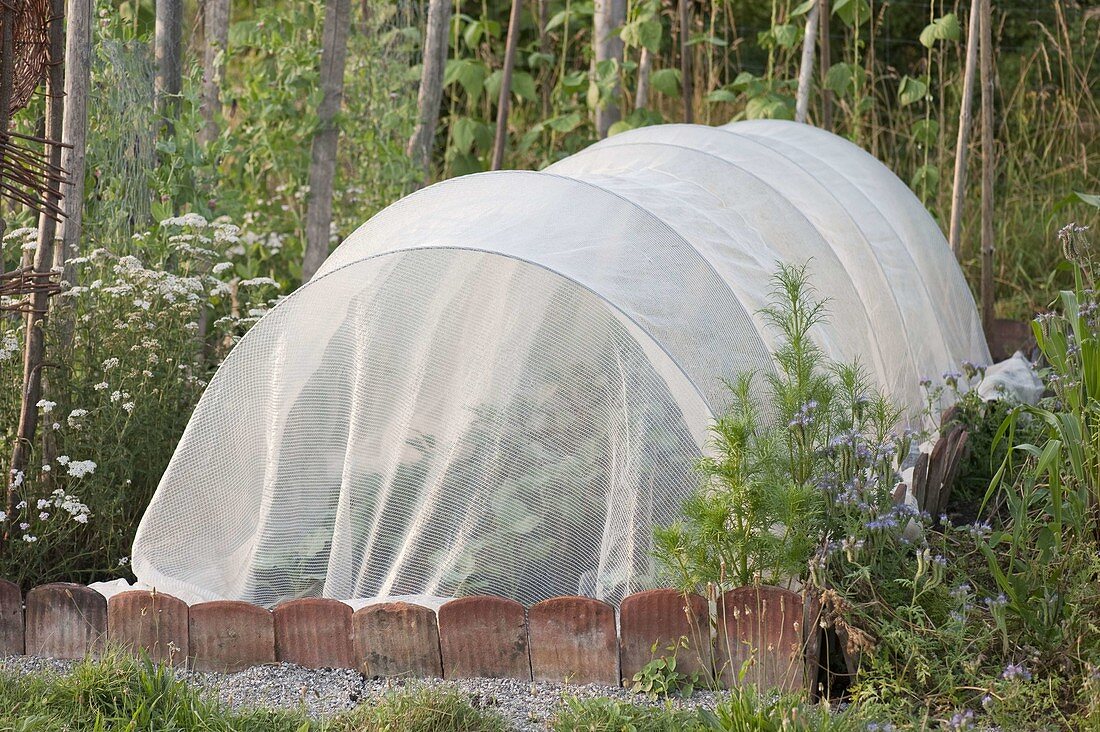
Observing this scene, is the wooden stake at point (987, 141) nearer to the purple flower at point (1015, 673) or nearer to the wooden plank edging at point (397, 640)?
the purple flower at point (1015, 673)

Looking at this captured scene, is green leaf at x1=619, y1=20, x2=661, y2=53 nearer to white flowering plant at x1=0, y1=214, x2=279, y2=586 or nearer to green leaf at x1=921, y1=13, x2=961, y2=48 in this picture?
green leaf at x1=921, y1=13, x2=961, y2=48

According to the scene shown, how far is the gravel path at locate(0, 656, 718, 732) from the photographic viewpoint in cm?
281

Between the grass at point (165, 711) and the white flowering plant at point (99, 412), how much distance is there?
83cm

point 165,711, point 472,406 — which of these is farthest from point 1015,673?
point 165,711

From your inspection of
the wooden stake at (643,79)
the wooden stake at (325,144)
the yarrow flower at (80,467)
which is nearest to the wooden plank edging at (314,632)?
the yarrow flower at (80,467)

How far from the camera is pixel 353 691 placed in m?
2.96

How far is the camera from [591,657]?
2.96 meters

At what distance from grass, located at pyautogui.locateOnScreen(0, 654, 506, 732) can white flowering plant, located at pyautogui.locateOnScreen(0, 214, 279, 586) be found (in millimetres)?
827

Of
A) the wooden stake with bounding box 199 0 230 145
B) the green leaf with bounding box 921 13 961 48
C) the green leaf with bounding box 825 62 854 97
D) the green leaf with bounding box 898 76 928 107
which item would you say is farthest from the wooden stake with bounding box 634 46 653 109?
the wooden stake with bounding box 199 0 230 145

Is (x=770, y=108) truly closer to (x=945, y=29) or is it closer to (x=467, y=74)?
(x=945, y=29)

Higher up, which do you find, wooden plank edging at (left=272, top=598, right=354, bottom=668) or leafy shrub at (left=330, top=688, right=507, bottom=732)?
wooden plank edging at (left=272, top=598, right=354, bottom=668)

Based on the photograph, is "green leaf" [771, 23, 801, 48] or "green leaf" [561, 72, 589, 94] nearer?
"green leaf" [771, 23, 801, 48]

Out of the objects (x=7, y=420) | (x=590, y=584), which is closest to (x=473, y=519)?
(x=590, y=584)

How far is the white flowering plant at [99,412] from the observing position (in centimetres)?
367
